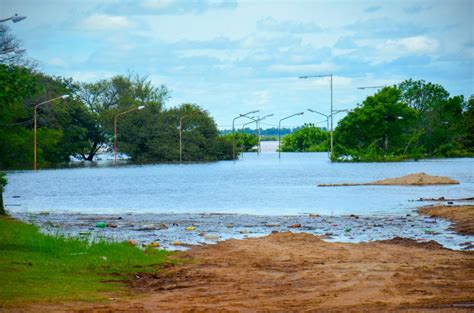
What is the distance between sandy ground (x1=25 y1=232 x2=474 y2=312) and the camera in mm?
13852

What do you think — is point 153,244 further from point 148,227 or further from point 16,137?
point 16,137

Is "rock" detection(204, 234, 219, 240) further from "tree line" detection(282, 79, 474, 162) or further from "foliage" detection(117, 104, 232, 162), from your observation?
"foliage" detection(117, 104, 232, 162)

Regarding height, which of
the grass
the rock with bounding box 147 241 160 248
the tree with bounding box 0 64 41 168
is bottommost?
the rock with bounding box 147 241 160 248

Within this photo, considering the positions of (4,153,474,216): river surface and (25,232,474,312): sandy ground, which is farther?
(4,153,474,216): river surface

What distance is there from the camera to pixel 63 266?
18.1 meters

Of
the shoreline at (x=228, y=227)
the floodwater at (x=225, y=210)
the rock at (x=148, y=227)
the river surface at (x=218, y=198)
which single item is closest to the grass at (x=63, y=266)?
the shoreline at (x=228, y=227)

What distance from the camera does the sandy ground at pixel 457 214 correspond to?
89.9ft

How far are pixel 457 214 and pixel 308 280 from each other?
1591 cm

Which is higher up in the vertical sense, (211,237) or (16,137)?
(16,137)

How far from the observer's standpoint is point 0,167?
312 ft

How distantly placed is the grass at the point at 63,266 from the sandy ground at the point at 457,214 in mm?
10317

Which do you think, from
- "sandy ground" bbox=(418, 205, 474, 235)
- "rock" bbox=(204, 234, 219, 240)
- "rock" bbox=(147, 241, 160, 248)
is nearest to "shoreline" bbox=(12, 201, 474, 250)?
"rock" bbox=(204, 234, 219, 240)

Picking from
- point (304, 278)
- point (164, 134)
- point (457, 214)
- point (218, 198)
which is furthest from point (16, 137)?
point (304, 278)

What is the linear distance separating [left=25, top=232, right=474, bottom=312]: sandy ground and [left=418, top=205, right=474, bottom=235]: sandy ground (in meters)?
4.85
